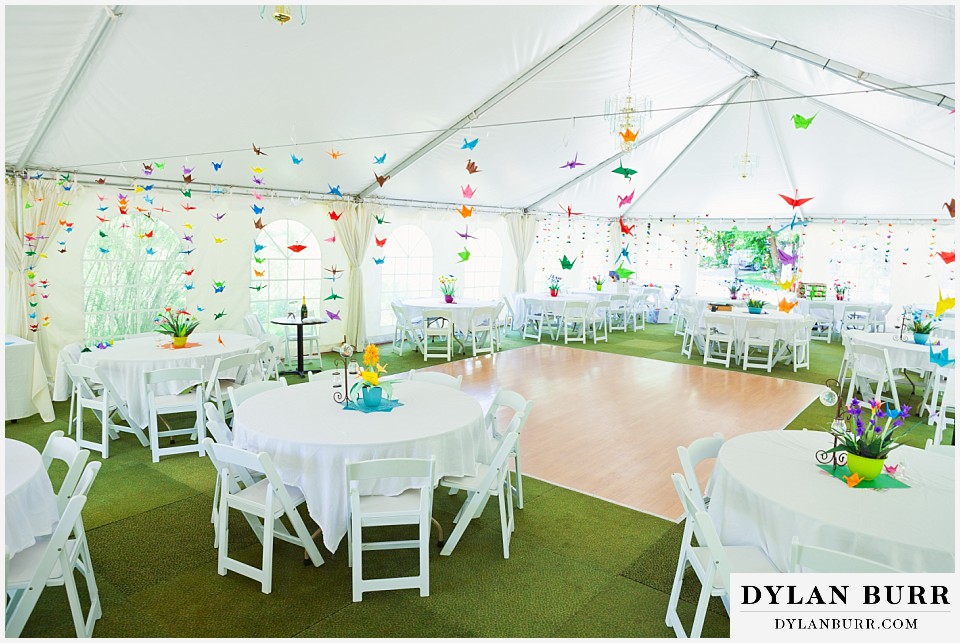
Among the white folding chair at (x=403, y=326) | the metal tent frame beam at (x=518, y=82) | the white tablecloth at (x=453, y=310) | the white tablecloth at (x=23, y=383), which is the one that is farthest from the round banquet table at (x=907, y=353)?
the white tablecloth at (x=23, y=383)

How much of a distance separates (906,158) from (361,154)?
25.7 feet

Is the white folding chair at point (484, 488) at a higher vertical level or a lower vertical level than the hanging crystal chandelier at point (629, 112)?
lower

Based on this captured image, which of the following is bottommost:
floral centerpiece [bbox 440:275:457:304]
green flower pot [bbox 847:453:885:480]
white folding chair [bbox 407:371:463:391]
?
white folding chair [bbox 407:371:463:391]

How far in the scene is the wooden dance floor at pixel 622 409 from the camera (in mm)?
4824

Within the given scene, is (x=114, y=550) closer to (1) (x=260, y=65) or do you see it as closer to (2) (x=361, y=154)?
(1) (x=260, y=65)

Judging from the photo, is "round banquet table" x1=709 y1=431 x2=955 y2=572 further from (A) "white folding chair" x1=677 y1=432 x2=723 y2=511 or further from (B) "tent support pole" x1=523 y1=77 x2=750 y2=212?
(B) "tent support pole" x1=523 y1=77 x2=750 y2=212

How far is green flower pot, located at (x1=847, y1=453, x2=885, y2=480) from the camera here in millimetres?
2791

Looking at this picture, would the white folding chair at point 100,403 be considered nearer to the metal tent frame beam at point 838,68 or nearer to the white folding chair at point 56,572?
the white folding chair at point 56,572

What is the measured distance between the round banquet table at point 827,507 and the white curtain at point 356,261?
23.8 feet

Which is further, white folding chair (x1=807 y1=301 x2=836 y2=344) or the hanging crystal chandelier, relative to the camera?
white folding chair (x1=807 y1=301 x2=836 y2=344)

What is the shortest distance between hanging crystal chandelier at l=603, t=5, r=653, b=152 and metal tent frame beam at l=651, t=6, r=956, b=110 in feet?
2.60

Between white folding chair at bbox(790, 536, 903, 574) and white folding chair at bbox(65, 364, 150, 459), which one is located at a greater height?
white folding chair at bbox(790, 536, 903, 574)

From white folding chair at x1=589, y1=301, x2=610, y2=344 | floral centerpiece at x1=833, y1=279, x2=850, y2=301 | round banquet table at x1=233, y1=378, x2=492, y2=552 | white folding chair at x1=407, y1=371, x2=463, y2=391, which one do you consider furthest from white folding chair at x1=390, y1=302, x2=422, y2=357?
floral centerpiece at x1=833, y1=279, x2=850, y2=301

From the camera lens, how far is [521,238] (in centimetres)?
1305
